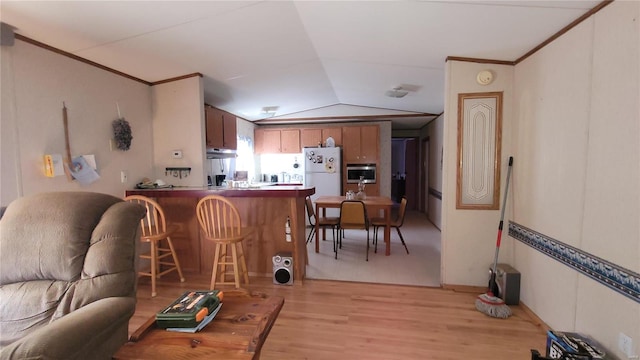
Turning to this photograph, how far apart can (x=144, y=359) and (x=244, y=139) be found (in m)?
4.77

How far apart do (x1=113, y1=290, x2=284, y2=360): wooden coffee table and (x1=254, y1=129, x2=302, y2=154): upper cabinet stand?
4.75 m

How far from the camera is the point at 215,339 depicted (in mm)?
1224

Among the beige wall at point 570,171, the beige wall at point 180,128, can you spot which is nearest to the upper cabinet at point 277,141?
the beige wall at point 180,128

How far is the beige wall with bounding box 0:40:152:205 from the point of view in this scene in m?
2.00

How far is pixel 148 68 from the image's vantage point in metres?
2.88

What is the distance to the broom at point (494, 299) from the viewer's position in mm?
2311

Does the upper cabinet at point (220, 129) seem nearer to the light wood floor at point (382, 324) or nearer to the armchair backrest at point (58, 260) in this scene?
the light wood floor at point (382, 324)

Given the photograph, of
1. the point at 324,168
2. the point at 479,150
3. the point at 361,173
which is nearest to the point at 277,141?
the point at 324,168

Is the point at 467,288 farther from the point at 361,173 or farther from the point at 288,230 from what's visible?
the point at 361,173

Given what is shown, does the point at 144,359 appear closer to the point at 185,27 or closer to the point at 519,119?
the point at 185,27

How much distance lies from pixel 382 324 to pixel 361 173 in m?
3.82

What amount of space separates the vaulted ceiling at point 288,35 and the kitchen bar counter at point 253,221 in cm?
137

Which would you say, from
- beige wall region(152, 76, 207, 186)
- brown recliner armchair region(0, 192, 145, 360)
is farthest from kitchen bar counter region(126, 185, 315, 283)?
brown recliner armchair region(0, 192, 145, 360)

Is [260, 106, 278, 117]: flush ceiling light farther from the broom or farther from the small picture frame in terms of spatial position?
the broom
